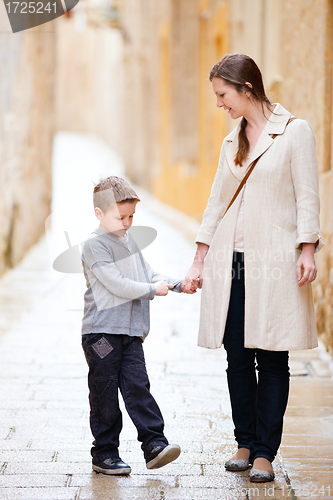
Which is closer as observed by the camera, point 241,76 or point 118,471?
point 241,76

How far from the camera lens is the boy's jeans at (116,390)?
284 cm

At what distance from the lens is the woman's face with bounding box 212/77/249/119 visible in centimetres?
277

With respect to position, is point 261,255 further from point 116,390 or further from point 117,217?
point 116,390

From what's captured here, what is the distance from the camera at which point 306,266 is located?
2660mm

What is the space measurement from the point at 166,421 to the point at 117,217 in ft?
4.25

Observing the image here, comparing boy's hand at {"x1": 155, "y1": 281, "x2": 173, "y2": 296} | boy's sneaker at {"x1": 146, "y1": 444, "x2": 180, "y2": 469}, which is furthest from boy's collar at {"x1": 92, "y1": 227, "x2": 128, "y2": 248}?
boy's sneaker at {"x1": 146, "y1": 444, "x2": 180, "y2": 469}

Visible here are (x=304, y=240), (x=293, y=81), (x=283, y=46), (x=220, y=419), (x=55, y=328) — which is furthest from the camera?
(x=283, y=46)

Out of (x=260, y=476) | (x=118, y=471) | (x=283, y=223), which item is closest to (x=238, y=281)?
(x=283, y=223)

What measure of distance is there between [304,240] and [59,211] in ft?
3.91

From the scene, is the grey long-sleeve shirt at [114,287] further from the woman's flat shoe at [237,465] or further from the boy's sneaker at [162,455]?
the woman's flat shoe at [237,465]

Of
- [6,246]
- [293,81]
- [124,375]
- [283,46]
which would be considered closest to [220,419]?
[124,375]

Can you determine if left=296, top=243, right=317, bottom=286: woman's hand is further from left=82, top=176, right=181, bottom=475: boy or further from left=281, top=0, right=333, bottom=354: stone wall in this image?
left=281, top=0, right=333, bottom=354: stone wall

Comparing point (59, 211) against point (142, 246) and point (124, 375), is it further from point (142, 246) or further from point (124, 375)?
point (124, 375)

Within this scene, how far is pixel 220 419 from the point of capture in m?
3.69
